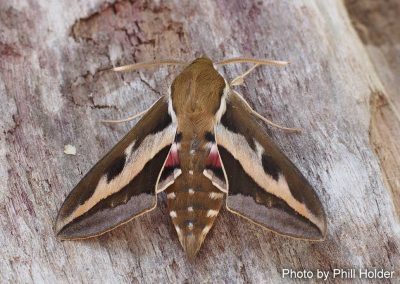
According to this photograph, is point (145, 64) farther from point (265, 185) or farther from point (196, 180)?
point (265, 185)

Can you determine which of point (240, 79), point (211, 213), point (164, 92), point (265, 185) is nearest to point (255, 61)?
point (240, 79)

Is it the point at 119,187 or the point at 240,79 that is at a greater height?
the point at 240,79

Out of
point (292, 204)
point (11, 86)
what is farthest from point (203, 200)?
point (11, 86)

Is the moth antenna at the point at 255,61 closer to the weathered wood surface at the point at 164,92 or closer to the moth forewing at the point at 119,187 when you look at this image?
the weathered wood surface at the point at 164,92

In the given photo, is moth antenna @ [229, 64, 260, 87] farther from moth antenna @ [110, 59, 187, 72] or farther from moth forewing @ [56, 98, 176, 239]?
moth forewing @ [56, 98, 176, 239]

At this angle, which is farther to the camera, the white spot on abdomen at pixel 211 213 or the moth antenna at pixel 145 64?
the moth antenna at pixel 145 64

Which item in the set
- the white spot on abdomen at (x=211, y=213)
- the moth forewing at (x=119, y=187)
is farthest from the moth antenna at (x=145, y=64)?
the white spot on abdomen at (x=211, y=213)
